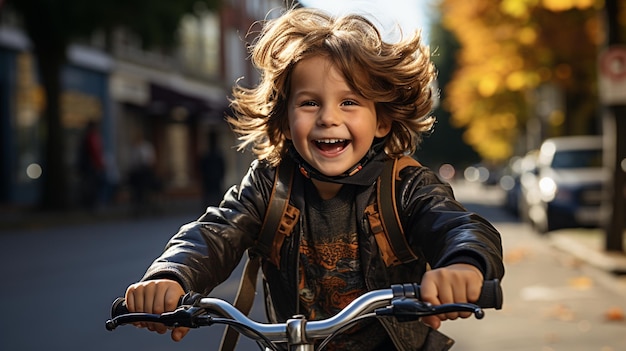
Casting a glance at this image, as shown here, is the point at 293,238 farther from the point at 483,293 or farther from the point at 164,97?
the point at 164,97

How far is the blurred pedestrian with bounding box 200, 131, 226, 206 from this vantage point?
22438mm

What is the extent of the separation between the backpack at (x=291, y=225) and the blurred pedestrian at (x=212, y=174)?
19636mm

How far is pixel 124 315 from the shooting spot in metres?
2.16

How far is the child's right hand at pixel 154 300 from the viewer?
2.23 m

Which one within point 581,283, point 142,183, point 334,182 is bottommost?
point 581,283

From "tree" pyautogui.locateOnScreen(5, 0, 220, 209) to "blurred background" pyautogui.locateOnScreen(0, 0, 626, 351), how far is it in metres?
0.04

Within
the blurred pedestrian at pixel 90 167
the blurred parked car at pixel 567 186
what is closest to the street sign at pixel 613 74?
the blurred parked car at pixel 567 186

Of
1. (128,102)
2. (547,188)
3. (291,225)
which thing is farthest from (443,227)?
(128,102)

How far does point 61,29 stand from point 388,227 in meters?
19.3

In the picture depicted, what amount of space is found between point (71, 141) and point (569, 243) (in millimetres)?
19227

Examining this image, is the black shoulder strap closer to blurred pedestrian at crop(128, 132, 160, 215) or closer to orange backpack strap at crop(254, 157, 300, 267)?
orange backpack strap at crop(254, 157, 300, 267)

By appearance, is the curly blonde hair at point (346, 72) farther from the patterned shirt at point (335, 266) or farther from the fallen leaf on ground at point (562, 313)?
the fallen leaf on ground at point (562, 313)

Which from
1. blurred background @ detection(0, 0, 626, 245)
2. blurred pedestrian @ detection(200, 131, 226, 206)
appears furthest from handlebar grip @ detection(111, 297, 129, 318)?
blurred pedestrian @ detection(200, 131, 226, 206)

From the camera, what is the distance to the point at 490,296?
6.90 ft
